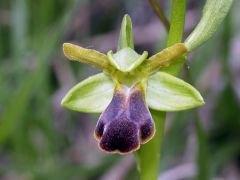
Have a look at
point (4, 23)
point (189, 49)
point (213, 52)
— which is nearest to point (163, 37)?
point (213, 52)

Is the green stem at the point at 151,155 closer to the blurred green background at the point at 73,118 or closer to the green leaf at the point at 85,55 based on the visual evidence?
the green leaf at the point at 85,55

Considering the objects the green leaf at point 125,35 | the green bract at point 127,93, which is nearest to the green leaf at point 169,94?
the green bract at point 127,93

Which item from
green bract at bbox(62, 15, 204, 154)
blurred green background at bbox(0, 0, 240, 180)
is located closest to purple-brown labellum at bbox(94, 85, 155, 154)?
green bract at bbox(62, 15, 204, 154)

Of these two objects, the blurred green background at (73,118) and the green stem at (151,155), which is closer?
the green stem at (151,155)

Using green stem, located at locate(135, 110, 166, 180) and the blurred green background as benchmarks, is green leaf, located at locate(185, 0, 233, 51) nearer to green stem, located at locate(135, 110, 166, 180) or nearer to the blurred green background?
green stem, located at locate(135, 110, 166, 180)

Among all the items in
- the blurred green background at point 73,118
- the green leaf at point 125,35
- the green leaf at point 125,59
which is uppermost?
the green leaf at point 125,35

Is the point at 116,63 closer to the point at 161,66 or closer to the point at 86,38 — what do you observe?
the point at 161,66
